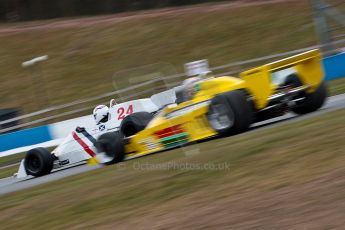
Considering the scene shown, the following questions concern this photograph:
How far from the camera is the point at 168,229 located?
6.23 meters

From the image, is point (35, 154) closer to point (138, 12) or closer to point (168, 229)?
point (168, 229)

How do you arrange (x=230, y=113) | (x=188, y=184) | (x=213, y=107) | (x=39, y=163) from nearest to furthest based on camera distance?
(x=188, y=184)
(x=230, y=113)
(x=213, y=107)
(x=39, y=163)

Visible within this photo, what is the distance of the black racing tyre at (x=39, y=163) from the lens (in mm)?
12750

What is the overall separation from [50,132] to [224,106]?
10.5m

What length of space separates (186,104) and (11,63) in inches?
944

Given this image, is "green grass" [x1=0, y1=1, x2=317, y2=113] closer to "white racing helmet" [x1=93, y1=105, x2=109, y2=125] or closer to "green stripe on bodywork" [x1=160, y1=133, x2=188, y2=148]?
"white racing helmet" [x1=93, y1=105, x2=109, y2=125]

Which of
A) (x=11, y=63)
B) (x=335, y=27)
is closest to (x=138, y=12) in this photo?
(x=11, y=63)

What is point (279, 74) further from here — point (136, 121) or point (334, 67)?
point (334, 67)

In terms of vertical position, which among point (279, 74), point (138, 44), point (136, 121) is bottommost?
point (138, 44)

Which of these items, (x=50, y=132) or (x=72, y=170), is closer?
(x=72, y=170)

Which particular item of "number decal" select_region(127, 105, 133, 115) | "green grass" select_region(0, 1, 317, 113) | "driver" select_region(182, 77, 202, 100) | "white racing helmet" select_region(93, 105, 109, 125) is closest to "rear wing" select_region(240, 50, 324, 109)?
"driver" select_region(182, 77, 202, 100)

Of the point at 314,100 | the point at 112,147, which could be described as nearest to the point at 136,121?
the point at 112,147

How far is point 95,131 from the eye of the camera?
12.6 meters

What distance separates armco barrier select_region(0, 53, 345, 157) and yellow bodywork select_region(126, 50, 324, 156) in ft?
28.4
